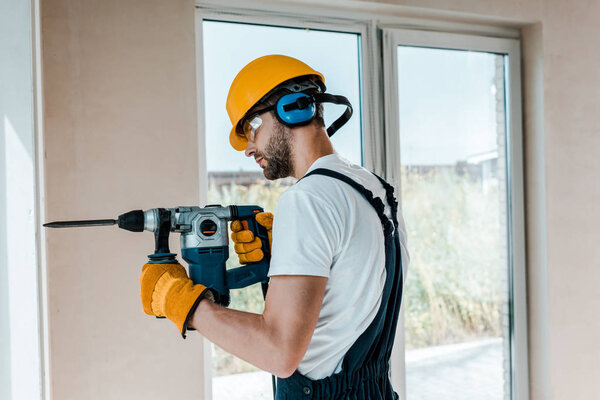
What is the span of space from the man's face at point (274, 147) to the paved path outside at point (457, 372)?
1.48m

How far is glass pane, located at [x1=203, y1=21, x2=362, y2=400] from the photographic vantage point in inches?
79.5

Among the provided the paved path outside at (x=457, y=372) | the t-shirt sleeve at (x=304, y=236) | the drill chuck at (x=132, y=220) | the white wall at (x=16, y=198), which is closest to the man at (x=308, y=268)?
the t-shirt sleeve at (x=304, y=236)

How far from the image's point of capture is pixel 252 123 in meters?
1.29

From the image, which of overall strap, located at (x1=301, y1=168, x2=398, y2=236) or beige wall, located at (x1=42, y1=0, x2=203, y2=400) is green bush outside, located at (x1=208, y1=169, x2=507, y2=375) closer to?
beige wall, located at (x1=42, y1=0, x2=203, y2=400)

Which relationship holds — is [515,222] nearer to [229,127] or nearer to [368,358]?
[229,127]

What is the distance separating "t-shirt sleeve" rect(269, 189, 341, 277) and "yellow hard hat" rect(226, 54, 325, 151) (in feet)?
1.03

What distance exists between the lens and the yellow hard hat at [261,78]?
1.23 m

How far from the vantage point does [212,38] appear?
79.7 inches

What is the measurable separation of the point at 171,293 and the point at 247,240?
259 millimetres

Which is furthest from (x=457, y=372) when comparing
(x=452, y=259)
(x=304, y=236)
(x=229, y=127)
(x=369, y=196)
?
(x=304, y=236)

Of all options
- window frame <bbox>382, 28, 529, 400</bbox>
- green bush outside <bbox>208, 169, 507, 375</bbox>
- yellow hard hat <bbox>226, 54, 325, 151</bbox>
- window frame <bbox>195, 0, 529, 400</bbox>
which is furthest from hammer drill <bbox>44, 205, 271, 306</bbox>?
window frame <bbox>382, 28, 529, 400</bbox>

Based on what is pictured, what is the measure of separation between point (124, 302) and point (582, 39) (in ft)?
7.93

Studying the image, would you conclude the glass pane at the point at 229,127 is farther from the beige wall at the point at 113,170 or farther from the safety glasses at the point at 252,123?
the safety glasses at the point at 252,123

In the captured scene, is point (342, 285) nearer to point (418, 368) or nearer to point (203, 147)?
point (203, 147)
